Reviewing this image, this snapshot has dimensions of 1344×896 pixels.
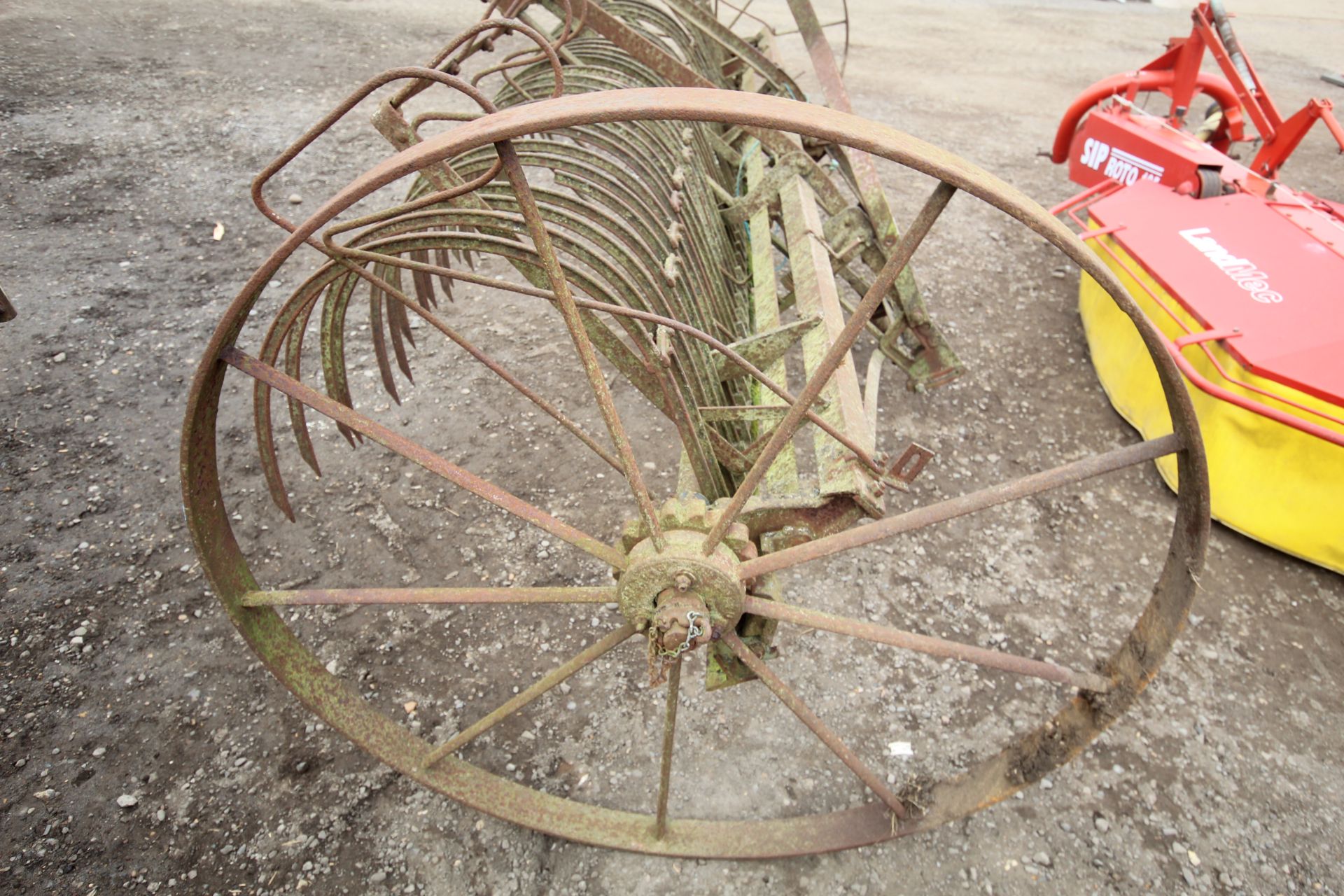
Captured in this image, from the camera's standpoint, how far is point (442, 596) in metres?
1.67

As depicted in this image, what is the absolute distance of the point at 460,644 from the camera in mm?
2471

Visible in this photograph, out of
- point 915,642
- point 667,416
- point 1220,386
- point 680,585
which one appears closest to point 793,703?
point 915,642

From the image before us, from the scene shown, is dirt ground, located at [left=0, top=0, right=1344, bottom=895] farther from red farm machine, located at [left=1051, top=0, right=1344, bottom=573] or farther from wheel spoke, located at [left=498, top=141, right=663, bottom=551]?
wheel spoke, located at [left=498, top=141, right=663, bottom=551]

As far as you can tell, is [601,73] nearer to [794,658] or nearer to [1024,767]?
[794,658]

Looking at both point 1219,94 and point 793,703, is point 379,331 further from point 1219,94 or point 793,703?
point 1219,94

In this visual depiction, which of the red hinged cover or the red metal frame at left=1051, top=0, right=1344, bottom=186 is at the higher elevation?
the red metal frame at left=1051, top=0, right=1344, bottom=186

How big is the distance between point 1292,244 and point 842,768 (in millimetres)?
2549

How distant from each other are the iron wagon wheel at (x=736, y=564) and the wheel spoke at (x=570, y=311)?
4cm

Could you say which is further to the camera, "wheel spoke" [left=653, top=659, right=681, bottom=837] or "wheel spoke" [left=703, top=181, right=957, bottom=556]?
"wheel spoke" [left=653, top=659, right=681, bottom=837]

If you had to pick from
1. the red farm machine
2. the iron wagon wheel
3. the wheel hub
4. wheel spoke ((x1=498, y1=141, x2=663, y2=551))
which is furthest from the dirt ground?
wheel spoke ((x1=498, y1=141, x2=663, y2=551))

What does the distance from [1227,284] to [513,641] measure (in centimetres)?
271

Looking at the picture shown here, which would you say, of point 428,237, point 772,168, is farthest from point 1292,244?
point 428,237

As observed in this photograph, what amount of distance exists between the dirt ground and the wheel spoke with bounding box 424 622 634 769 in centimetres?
32

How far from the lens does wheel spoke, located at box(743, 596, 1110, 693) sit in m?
1.58
